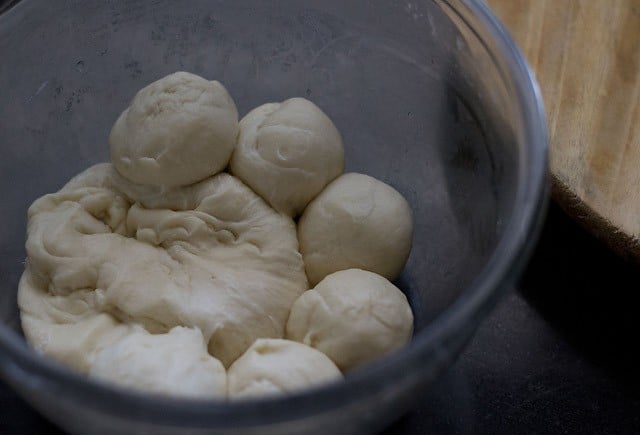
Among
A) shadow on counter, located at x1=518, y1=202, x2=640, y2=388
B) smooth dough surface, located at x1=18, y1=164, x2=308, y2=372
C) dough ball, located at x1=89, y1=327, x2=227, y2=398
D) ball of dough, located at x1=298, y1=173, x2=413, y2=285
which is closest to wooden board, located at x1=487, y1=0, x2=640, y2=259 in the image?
shadow on counter, located at x1=518, y1=202, x2=640, y2=388

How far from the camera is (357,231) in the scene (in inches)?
37.6

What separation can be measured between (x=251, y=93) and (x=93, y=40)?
23 cm

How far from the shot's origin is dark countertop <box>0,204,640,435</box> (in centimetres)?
98

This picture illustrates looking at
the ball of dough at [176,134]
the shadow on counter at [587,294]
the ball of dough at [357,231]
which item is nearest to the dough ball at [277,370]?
the ball of dough at [357,231]

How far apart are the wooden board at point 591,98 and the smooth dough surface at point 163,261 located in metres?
0.39

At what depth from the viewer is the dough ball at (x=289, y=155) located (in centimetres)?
98

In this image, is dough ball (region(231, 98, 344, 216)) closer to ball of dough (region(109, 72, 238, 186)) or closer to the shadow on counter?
ball of dough (region(109, 72, 238, 186))

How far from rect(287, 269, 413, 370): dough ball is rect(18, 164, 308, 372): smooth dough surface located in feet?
0.17

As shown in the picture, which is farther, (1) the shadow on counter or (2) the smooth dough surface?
(1) the shadow on counter

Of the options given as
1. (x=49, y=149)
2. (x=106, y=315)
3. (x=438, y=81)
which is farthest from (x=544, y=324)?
(x=49, y=149)

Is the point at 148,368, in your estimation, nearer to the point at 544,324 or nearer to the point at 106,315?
the point at 106,315

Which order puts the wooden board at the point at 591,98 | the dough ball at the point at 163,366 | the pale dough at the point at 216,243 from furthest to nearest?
1. the wooden board at the point at 591,98
2. the pale dough at the point at 216,243
3. the dough ball at the point at 163,366

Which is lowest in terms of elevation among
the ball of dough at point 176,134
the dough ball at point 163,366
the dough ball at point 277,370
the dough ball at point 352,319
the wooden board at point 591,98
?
the wooden board at point 591,98

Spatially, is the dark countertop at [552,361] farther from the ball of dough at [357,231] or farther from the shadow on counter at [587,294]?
the ball of dough at [357,231]
